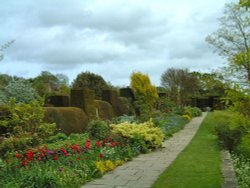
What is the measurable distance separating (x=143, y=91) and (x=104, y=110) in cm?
580

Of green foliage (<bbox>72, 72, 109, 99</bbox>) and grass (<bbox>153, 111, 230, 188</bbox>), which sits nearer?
grass (<bbox>153, 111, 230, 188</bbox>)

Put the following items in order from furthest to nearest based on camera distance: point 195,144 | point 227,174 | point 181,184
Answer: point 195,144 < point 227,174 < point 181,184

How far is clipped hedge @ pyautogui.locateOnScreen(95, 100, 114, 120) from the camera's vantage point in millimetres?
17016

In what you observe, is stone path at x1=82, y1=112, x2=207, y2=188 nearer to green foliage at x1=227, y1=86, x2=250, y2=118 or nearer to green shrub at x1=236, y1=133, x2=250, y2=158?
green shrub at x1=236, y1=133, x2=250, y2=158

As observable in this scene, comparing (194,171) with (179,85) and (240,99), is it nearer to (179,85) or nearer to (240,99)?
(240,99)

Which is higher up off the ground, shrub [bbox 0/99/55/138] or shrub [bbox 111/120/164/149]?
shrub [bbox 0/99/55/138]

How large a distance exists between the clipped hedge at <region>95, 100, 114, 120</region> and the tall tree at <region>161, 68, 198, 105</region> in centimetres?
1620

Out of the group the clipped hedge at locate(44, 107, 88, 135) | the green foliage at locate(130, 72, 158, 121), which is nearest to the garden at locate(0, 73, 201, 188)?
the clipped hedge at locate(44, 107, 88, 135)

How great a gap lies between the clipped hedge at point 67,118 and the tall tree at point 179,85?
67.3 ft

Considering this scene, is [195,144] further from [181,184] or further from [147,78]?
[147,78]

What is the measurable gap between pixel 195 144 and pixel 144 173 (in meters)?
5.60

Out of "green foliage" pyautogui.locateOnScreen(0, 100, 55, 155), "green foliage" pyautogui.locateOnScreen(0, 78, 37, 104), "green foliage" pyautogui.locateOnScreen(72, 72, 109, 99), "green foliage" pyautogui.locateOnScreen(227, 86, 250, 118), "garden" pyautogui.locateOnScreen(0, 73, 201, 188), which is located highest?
"green foliage" pyautogui.locateOnScreen(72, 72, 109, 99)

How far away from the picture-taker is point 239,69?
5113 millimetres

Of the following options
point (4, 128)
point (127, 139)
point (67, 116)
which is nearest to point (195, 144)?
point (127, 139)
